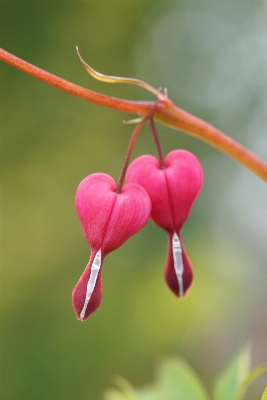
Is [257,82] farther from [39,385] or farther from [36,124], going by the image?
[39,385]

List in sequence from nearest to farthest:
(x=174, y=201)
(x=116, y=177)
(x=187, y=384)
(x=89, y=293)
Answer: (x=89, y=293) < (x=174, y=201) < (x=187, y=384) < (x=116, y=177)

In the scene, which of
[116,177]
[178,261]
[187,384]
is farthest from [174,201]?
[116,177]

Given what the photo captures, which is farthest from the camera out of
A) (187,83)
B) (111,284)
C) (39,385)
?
(187,83)

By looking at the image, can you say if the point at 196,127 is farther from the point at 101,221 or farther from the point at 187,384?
the point at 187,384

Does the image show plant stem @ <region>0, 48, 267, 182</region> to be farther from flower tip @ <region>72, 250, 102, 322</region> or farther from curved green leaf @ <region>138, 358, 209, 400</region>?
curved green leaf @ <region>138, 358, 209, 400</region>

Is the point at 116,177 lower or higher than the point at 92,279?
higher

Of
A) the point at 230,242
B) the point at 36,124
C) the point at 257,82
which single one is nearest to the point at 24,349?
the point at 36,124
